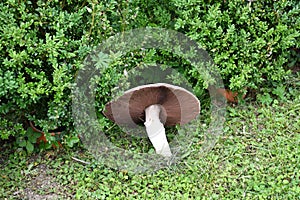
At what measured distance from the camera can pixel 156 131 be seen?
3658mm

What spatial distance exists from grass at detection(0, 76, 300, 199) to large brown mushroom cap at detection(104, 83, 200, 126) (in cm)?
33

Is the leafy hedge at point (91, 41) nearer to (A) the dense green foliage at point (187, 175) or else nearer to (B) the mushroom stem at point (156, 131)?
(A) the dense green foliage at point (187, 175)

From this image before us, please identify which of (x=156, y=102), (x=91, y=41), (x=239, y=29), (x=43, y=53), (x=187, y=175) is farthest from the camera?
(x=239, y=29)

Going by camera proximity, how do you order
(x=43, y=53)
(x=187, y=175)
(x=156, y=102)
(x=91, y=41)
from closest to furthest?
(x=43, y=53), (x=91, y=41), (x=187, y=175), (x=156, y=102)

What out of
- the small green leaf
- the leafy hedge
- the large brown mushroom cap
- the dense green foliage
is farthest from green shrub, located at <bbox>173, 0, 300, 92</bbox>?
the small green leaf

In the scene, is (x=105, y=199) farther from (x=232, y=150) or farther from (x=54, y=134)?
(x=232, y=150)

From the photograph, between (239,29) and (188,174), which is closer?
(188,174)

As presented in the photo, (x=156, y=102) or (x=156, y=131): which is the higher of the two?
(x=156, y=102)

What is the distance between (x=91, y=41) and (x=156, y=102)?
0.77 metres

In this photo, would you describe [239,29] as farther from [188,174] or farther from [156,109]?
[188,174]

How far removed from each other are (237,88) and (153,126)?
980 millimetres

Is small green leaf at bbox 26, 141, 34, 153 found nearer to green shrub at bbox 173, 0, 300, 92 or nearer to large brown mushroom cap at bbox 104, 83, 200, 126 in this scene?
large brown mushroom cap at bbox 104, 83, 200, 126

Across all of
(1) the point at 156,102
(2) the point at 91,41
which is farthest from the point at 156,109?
(2) the point at 91,41

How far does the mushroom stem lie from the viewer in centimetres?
365
